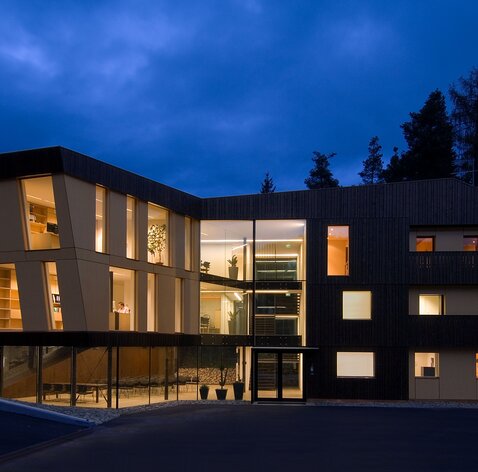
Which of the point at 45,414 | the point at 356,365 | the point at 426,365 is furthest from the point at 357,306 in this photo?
the point at 45,414

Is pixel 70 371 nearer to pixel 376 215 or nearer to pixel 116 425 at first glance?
pixel 116 425

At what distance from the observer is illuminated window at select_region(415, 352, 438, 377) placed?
35281mm

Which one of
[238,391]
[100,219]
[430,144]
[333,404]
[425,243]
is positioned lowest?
[333,404]

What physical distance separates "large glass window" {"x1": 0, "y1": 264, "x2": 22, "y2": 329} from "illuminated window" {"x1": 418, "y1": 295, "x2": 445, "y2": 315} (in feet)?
59.8

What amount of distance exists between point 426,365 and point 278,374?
6.97m

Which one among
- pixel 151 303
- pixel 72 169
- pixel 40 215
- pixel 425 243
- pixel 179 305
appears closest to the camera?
pixel 72 169

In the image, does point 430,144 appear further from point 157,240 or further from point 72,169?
point 72,169

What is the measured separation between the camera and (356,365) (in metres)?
34.4

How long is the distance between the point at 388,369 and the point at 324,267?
17.4 ft

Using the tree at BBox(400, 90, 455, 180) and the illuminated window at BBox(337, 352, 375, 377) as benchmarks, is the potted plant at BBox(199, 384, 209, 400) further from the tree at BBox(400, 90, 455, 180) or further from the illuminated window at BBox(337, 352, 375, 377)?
the tree at BBox(400, 90, 455, 180)

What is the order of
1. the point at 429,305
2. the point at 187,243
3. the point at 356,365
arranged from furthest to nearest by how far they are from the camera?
the point at 429,305, the point at 187,243, the point at 356,365

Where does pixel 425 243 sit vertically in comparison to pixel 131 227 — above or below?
below

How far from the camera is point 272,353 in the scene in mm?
34344

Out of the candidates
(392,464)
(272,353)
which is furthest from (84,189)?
(392,464)
